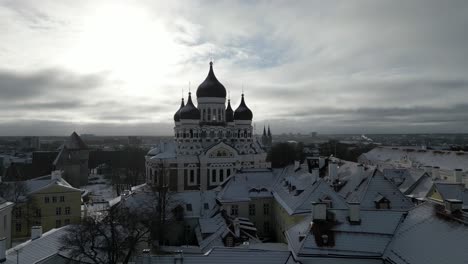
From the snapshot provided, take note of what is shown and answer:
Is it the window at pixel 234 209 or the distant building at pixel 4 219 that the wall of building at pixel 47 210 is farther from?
the window at pixel 234 209

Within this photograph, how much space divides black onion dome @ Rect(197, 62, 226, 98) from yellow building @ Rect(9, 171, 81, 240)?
26.7 metres

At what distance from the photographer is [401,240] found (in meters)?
17.5

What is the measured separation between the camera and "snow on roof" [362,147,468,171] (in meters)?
51.9

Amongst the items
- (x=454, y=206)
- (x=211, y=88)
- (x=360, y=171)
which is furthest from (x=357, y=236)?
(x=211, y=88)

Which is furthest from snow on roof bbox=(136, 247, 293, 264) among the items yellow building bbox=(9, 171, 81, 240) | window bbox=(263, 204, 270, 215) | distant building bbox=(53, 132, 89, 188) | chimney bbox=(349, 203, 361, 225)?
distant building bbox=(53, 132, 89, 188)

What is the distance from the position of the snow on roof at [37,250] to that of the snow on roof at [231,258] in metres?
5.55

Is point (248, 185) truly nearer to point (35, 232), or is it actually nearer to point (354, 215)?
point (354, 215)

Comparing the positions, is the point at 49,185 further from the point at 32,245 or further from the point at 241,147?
the point at 241,147

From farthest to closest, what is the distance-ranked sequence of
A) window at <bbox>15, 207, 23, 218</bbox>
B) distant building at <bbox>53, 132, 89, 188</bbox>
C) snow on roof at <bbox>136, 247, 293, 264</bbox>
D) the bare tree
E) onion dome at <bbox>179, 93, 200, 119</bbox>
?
distant building at <bbox>53, 132, 89, 188</bbox> → onion dome at <bbox>179, 93, 200, 119</bbox> → window at <bbox>15, 207, 23, 218</bbox> → the bare tree → snow on roof at <bbox>136, 247, 293, 264</bbox>

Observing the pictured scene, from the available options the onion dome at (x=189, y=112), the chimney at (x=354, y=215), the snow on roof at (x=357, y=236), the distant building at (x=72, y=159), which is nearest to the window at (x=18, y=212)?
the onion dome at (x=189, y=112)

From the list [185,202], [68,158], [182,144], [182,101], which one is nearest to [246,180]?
[185,202]

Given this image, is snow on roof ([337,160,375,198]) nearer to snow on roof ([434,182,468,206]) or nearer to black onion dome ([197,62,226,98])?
snow on roof ([434,182,468,206])

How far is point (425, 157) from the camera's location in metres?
59.5

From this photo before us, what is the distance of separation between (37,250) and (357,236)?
53.8ft
